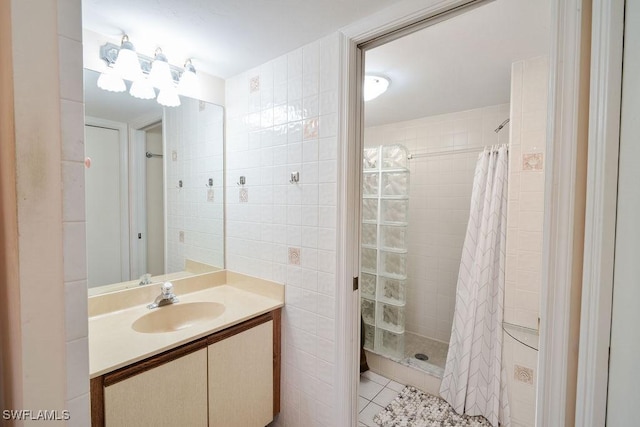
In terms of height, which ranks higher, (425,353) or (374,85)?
(374,85)

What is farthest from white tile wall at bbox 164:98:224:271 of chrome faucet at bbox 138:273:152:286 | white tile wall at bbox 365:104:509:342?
white tile wall at bbox 365:104:509:342

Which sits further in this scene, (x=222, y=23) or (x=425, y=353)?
(x=425, y=353)

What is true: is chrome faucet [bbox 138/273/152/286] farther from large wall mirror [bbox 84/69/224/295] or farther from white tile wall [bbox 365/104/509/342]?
white tile wall [bbox 365/104/509/342]

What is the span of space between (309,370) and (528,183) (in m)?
1.54

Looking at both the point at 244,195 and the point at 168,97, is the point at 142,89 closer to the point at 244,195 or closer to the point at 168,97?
the point at 168,97

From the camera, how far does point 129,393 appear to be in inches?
38.7

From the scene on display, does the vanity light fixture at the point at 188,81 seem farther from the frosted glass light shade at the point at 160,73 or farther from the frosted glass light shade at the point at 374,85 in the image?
the frosted glass light shade at the point at 374,85

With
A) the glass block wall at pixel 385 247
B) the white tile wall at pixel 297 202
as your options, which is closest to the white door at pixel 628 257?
the white tile wall at pixel 297 202

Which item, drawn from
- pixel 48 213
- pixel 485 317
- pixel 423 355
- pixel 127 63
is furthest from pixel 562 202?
pixel 423 355

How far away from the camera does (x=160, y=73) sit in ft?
4.65

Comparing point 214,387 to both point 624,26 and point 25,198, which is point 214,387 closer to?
point 25,198

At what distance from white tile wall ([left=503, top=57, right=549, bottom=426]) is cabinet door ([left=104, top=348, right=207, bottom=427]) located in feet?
5.43

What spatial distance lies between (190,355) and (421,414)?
152 cm

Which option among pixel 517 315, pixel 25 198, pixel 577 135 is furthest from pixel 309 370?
pixel 577 135
